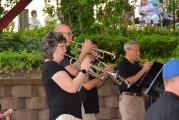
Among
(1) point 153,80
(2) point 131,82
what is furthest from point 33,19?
(1) point 153,80

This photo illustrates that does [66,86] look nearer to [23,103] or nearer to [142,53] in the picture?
[23,103]

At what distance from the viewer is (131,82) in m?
8.15

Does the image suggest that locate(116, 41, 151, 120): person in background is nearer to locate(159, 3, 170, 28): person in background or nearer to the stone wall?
the stone wall

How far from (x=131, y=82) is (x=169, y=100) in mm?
3941

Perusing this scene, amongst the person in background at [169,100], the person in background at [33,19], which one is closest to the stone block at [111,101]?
the person in background at [169,100]

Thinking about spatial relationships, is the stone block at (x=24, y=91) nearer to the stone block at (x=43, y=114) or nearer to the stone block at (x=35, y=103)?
the stone block at (x=35, y=103)

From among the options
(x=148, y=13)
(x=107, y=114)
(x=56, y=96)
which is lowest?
(x=107, y=114)

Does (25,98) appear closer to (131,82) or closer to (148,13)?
(131,82)

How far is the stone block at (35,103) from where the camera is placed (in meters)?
9.34

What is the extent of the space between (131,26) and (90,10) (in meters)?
2.30

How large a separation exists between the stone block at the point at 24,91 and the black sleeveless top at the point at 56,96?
343 cm

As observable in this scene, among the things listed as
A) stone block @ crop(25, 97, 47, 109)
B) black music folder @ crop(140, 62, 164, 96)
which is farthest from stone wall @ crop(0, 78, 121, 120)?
black music folder @ crop(140, 62, 164, 96)

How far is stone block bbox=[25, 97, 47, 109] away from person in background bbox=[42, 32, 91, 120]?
3.40 meters

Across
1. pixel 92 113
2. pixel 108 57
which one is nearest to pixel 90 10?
→ pixel 108 57
